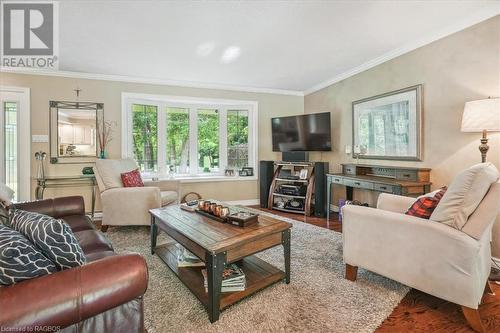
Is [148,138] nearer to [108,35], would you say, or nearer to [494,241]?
[108,35]

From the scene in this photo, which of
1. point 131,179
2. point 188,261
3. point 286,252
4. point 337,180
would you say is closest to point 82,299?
point 188,261

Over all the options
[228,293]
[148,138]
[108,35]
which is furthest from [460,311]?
[148,138]

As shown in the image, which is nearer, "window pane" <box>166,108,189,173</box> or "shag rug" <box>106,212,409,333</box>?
"shag rug" <box>106,212,409,333</box>

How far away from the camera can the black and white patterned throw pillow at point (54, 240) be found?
1.00 meters

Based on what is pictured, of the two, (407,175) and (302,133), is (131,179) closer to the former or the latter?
(302,133)

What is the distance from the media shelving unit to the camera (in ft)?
13.7

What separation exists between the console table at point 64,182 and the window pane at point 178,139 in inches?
49.9

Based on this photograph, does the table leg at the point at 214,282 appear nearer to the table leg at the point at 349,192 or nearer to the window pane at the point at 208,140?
the table leg at the point at 349,192

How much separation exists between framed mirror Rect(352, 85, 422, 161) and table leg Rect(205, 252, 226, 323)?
2736 millimetres

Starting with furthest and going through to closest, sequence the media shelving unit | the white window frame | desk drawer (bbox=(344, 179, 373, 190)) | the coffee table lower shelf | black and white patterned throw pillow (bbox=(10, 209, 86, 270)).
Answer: the white window frame, the media shelving unit, desk drawer (bbox=(344, 179, 373, 190)), the coffee table lower shelf, black and white patterned throw pillow (bbox=(10, 209, 86, 270))

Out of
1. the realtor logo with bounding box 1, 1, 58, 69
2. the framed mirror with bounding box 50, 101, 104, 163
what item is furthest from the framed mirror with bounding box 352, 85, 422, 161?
the framed mirror with bounding box 50, 101, 104, 163

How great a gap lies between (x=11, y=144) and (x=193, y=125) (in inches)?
107

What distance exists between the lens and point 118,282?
1.00 meters

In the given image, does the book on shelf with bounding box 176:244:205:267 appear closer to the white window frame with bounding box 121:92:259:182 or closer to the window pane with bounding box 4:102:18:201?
the white window frame with bounding box 121:92:259:182
